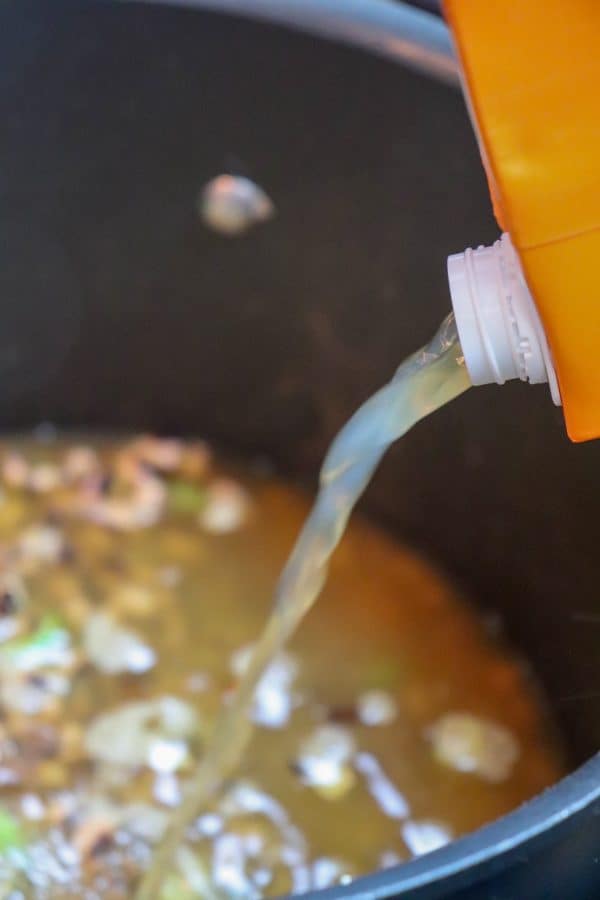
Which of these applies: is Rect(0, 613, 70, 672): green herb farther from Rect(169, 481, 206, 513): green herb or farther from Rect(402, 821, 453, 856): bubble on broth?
Rect(402, 821, 453, 856): bubble on broth

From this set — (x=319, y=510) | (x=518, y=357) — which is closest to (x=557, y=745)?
(x=319, y=510)

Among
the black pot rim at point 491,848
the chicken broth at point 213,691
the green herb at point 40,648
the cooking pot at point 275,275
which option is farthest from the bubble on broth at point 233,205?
the black pot rim at point 491,848

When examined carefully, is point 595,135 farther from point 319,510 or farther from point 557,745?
point 557,745

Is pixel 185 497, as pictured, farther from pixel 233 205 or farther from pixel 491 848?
pixel 491 848

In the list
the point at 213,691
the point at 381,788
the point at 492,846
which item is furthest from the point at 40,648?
the point at 492,846

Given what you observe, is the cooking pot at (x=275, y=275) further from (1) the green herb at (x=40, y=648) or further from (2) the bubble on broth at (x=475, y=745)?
(1) the green herb at (x=40, y=648)

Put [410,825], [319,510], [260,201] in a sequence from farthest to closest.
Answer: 1. [260,201]
2. [410,825]
3. [319,510]
